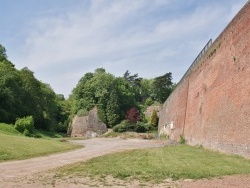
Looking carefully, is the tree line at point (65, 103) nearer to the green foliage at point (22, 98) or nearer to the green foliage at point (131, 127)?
the green foliage at point (22, 98)

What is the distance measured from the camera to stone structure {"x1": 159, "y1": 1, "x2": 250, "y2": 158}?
1639 centimetres

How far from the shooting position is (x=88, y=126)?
63188 millimetres

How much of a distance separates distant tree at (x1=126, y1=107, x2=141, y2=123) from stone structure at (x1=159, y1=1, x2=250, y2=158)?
3359 cm

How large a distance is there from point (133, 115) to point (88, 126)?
8611mm

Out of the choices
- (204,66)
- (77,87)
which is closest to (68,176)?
(204,66)

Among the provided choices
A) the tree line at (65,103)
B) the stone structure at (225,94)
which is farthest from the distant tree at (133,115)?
the stone structure at (225,94)

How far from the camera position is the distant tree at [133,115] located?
6465cm

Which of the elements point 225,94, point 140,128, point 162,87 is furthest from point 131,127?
point 225,94

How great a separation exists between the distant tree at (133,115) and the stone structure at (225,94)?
3359 cm

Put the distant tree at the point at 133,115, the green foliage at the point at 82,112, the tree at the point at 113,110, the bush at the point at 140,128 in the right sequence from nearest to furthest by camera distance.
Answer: the bush at the point at 140,128 → the distant tree at the point at 133,115 → the tree at the point at 113,110 → the green foliage at the point at 82,112

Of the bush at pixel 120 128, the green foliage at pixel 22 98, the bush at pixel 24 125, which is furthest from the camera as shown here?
the bush at pixel 120 128

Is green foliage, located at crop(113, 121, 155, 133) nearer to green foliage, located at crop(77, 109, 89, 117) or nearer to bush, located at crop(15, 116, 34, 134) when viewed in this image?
green foliage, located at crop(77, 109, 89, 117)

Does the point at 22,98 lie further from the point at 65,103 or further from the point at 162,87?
the point at 162,87

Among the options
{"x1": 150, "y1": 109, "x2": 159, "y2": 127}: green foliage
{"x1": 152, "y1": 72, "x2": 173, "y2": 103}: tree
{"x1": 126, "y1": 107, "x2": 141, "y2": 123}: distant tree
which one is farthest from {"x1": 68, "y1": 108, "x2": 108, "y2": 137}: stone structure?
{"x1": 152, "y1": 72, "x2": 173, "y2": 103}: tree
